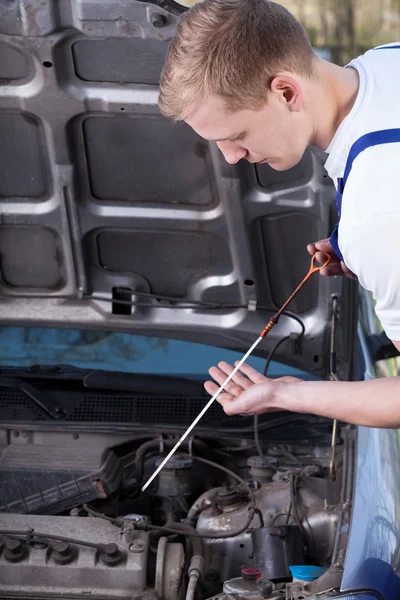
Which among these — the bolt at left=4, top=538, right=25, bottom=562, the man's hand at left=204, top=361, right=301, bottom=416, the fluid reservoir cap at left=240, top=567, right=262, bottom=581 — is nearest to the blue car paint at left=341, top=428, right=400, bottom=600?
the fluid reservoir cap at left=240, top=567, right=262, bottom=581

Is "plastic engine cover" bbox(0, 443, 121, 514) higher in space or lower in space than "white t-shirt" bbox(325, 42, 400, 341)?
lower

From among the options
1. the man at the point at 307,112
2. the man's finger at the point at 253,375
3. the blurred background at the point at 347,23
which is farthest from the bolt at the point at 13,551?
the blurred background at the point at 347,23

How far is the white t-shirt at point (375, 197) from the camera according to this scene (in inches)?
64.1

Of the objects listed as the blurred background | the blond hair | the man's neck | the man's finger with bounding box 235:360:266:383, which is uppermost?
the blond hair

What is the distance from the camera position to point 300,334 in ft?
10.3

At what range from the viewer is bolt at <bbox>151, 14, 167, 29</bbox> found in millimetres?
2322

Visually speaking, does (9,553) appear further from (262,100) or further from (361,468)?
(262,100)

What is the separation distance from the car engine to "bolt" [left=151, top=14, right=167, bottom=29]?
1356mm

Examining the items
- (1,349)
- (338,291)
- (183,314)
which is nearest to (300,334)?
(338,291)

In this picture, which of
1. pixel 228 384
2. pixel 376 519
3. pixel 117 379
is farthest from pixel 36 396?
pixel 376 519

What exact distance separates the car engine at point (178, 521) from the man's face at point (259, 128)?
1048mm

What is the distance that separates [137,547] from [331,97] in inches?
51.7

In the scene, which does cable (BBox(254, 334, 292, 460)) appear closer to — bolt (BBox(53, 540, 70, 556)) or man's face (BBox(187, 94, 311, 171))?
bolt (BBox(53, 540, 70, 556))

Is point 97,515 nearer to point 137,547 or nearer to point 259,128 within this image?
point 137,547
